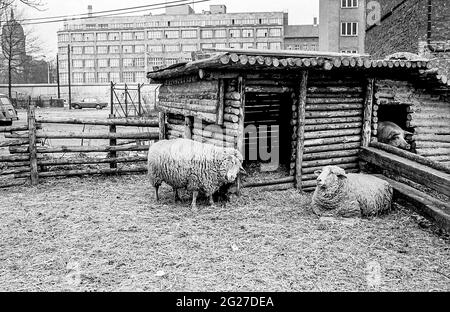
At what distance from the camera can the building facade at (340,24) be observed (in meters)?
46.5

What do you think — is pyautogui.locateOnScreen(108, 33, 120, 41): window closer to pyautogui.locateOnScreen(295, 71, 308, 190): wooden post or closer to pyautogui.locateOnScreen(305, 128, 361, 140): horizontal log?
pyautogui.locateOnScreen(305, 128, 361, 140): horizontal log

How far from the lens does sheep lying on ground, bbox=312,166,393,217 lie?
23.3 feet

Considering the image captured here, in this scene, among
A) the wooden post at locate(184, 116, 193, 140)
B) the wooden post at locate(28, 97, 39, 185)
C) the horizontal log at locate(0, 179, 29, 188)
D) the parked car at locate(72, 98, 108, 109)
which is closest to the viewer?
the horizontal log at locate(0, 179, 29, 188)

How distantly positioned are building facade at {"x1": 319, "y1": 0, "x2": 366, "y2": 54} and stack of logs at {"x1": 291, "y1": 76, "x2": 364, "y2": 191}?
1562 inches

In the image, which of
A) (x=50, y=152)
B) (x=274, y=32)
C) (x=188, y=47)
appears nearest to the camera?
(x=50, y=152)

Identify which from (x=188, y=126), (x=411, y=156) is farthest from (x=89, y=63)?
(x=411, y=156)

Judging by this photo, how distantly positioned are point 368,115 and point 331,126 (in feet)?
3.46

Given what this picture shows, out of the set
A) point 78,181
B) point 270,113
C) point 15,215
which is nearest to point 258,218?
point 15,215

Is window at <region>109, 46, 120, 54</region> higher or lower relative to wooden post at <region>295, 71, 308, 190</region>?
higher

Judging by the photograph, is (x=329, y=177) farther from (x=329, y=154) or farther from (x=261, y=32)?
(x=261, y=32)

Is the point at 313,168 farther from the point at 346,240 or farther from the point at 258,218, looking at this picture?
the point at 346,240

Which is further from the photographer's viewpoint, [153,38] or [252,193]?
[153,38]

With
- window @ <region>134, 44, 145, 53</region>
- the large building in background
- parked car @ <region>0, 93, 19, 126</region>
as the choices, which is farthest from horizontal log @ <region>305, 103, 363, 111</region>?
window @ <region>134, 44, 145, 53</region>

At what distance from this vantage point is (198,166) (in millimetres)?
7488
